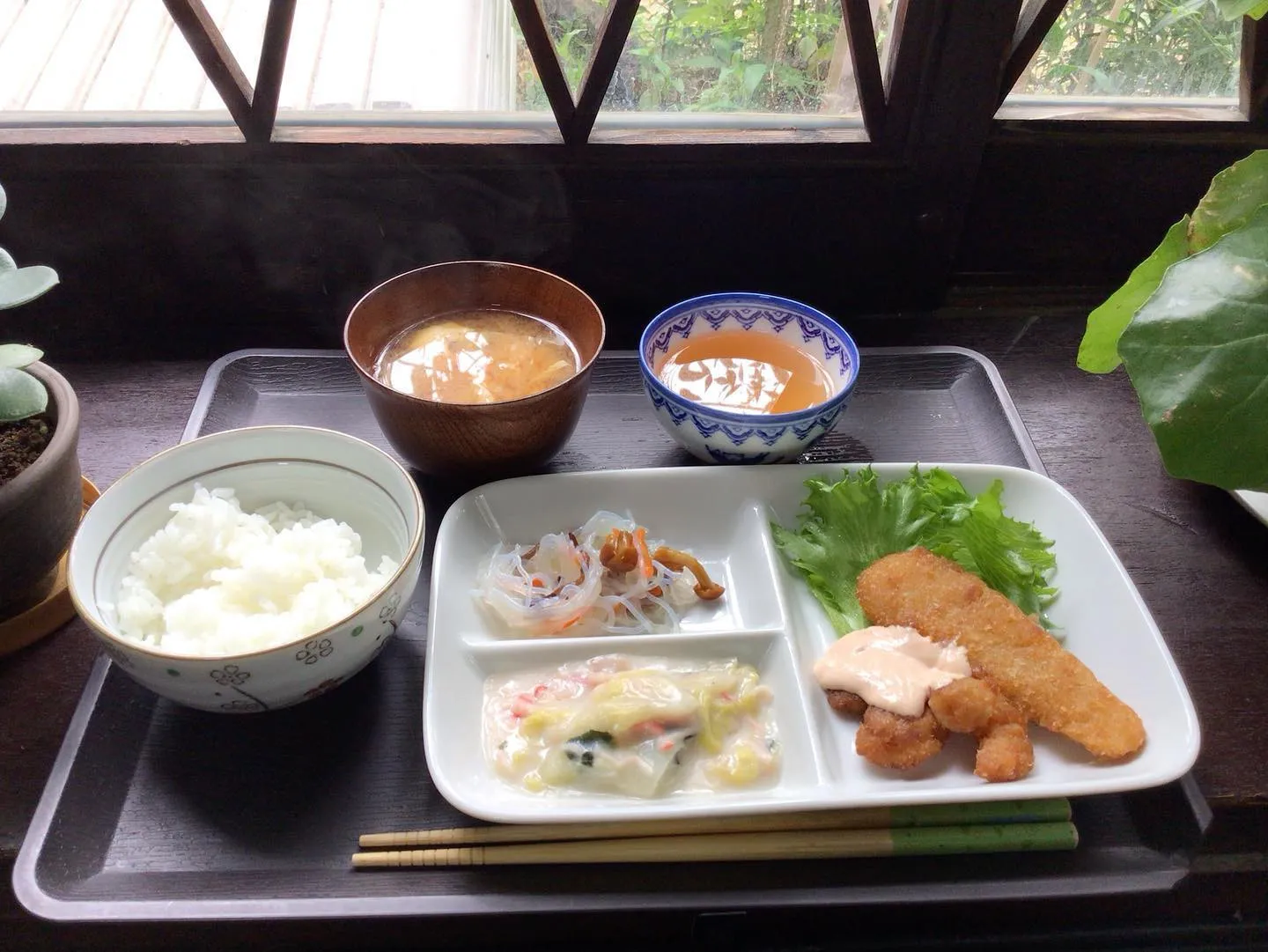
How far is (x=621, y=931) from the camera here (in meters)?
1.36

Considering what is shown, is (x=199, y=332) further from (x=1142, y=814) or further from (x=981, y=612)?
(x=1142, y=814)

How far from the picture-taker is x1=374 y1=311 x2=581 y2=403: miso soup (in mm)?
1708

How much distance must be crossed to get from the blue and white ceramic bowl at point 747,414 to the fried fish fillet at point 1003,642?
0.95 ft

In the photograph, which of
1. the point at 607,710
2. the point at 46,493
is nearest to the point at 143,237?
the point at 46,493

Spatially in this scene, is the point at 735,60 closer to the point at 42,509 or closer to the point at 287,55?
the point at 287,55

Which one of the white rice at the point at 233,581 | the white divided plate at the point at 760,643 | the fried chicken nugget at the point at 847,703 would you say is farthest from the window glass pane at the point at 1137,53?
the white rice at the point at 233,581

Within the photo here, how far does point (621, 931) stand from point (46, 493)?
105cm

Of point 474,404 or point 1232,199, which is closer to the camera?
point 1232,199

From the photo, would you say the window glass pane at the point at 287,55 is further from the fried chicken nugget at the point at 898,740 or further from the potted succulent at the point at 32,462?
the fried chicken nugget at the point at 898,740

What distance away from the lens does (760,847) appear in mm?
1255

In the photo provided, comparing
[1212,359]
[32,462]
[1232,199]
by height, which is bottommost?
[32,462]

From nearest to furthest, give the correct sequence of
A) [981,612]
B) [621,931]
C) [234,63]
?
1. [621,931]
2. [981,612]
3. [234,63]

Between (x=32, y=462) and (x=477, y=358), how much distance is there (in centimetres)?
75

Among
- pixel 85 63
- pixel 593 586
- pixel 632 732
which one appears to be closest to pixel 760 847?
pixel 632 732
